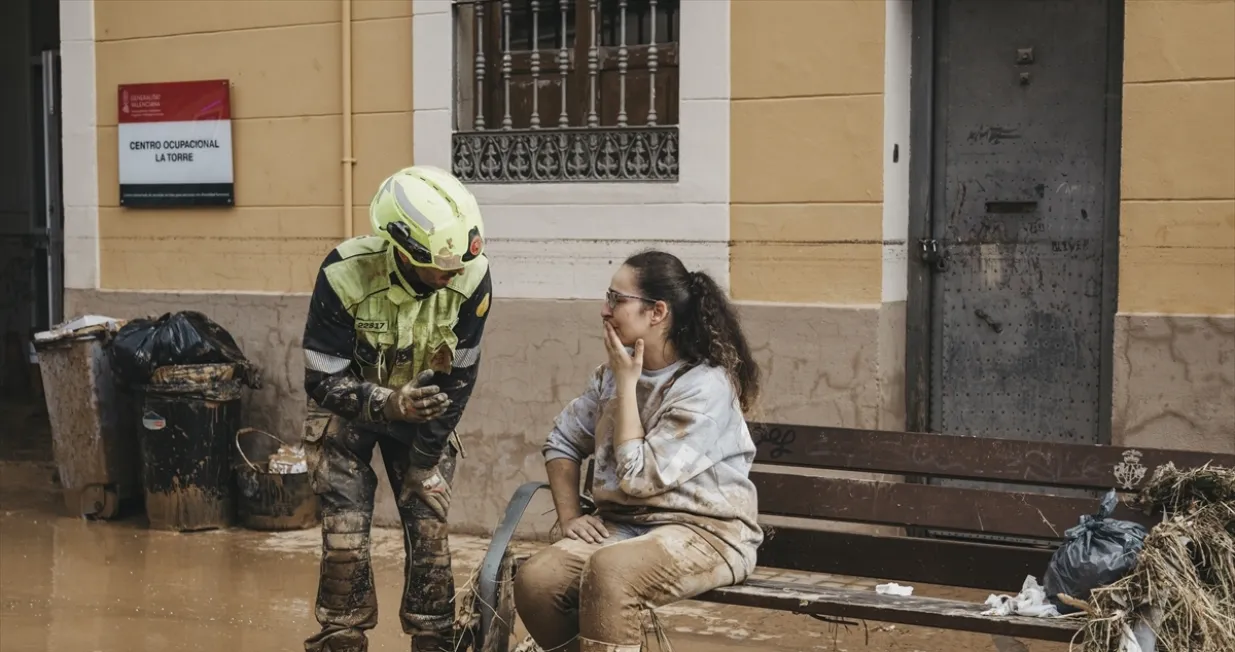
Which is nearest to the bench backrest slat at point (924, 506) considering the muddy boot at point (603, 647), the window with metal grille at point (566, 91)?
the muddy boot at point (603, 647)

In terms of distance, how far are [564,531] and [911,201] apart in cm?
322

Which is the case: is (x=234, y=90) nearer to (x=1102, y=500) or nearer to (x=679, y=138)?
(x=679, y=138)

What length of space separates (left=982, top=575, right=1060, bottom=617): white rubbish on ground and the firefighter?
161cm

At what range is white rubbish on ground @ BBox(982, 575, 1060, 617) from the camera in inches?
163

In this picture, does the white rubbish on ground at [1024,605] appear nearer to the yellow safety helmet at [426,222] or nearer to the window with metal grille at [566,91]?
the yellow safety helmet at [426,222]

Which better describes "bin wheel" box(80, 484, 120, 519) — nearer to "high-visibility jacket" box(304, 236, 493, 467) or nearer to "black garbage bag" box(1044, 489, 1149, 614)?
"high-visibility jacket" box(304, 236, 493, 467)

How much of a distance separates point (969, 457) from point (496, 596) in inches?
60.0

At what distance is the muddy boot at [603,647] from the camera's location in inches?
160

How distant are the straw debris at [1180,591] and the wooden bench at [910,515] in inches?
8.1

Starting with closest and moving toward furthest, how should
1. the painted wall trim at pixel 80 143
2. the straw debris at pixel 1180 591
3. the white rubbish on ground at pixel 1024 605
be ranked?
1. the straw debris at pixel 1180 591
2. the white rubbish on ground at pixel 1024 605
3. the painted wall trim at pixel 80 143

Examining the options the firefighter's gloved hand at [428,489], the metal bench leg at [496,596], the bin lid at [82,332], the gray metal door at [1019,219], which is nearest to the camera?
the metal bench leg at [496,596]

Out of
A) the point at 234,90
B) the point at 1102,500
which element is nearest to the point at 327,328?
the point at 1102,500

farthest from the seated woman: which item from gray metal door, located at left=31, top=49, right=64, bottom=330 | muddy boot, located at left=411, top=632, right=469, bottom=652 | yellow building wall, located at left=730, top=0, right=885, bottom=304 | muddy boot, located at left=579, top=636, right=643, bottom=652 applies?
gray metal door, located at left=31, top=49, right=64, bottom=330

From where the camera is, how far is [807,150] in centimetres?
691
